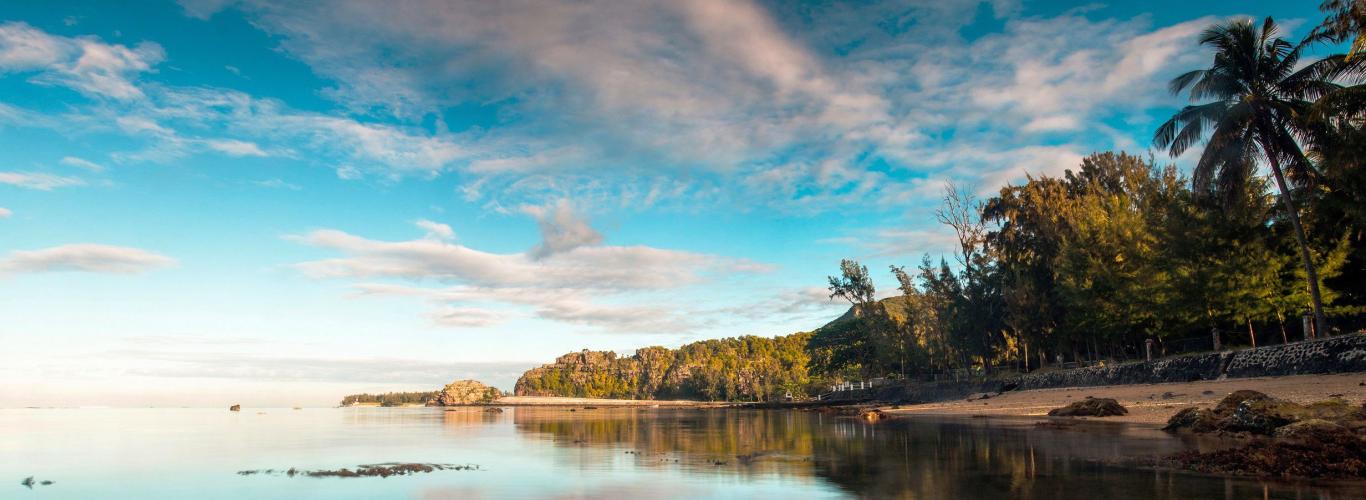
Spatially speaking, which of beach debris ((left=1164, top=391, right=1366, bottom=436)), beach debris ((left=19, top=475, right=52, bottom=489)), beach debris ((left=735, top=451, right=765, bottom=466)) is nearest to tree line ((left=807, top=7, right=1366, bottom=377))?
beach debris ((left=1164, top=391, right=1366, bottom=436))

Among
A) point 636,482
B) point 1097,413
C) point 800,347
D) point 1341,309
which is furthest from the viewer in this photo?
point 800,347

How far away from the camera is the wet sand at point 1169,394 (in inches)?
860

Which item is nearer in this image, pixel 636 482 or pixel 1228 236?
pixel 636 482

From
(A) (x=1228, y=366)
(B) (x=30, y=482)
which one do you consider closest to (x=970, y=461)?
(B) (x=30, y=482)

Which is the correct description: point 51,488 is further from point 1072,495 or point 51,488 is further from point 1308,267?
point 1308,267

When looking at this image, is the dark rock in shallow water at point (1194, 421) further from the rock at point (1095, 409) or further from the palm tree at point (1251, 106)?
the palm tree at point (1251, 106)

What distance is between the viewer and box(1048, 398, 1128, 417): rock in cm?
2902

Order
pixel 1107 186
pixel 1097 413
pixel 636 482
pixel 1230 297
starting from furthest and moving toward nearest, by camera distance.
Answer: pixel 1107 186 → pixel 1230 297 → pixel 1097 413 → pixel 636 482

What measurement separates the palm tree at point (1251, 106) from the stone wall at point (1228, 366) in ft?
16.8

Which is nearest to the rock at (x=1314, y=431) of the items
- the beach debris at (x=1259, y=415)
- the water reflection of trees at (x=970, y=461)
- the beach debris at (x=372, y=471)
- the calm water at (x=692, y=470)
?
the beach debris at (x=1259, y=415)

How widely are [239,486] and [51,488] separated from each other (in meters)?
3.72

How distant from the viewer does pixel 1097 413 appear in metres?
29.3

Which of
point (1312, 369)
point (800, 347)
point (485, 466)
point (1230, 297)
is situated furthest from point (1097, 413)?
point (800, 347)

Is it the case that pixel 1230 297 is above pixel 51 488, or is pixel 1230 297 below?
above
